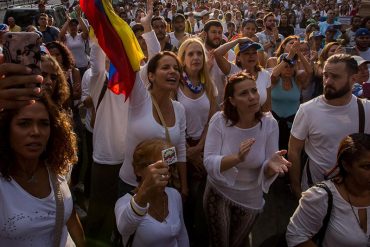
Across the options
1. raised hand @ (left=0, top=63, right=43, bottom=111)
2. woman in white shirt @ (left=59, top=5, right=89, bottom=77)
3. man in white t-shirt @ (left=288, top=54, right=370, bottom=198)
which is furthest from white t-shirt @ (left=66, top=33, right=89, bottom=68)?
raised hand @ (left=0, top=63, right=43, bottom=111)

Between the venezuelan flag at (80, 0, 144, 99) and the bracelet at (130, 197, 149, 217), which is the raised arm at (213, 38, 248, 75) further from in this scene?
the bracelet at (130, 197, 149, 217)

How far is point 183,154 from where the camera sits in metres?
3.47

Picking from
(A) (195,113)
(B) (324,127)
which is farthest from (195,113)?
(B) (324,127)

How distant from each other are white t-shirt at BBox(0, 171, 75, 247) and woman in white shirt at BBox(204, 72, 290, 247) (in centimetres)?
139

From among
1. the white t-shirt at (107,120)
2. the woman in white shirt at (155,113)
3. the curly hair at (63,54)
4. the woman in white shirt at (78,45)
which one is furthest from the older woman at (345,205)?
the woman in white shirt at (78,45)

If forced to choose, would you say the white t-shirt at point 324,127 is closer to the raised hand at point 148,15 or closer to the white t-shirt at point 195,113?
the white t-shirt at point 195,113

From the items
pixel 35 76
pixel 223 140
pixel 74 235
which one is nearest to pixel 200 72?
pixel 223 140

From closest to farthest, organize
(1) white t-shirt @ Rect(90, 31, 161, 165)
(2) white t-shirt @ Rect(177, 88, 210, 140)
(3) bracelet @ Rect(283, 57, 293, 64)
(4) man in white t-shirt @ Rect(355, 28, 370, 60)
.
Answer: (1) white t-shirt @ Rect(90, 31, 161, 165) < (2) white t-shirt @ Rect(177, 88, 210, 140) < (3) bracelet @ Rect(283, 57, 293, 64) < (4) man in white t-shirt @ Rect(355, 28, 370, 60)

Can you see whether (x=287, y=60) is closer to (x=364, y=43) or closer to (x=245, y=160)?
(x=364, y=43)

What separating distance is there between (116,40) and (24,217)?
1.49 meters

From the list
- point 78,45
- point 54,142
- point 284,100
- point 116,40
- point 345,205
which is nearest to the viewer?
point 54,142

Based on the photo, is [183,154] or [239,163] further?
[183,154]

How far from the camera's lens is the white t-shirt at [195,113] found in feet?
13.4

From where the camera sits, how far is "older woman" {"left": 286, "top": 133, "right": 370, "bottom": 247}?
8.10 feet
